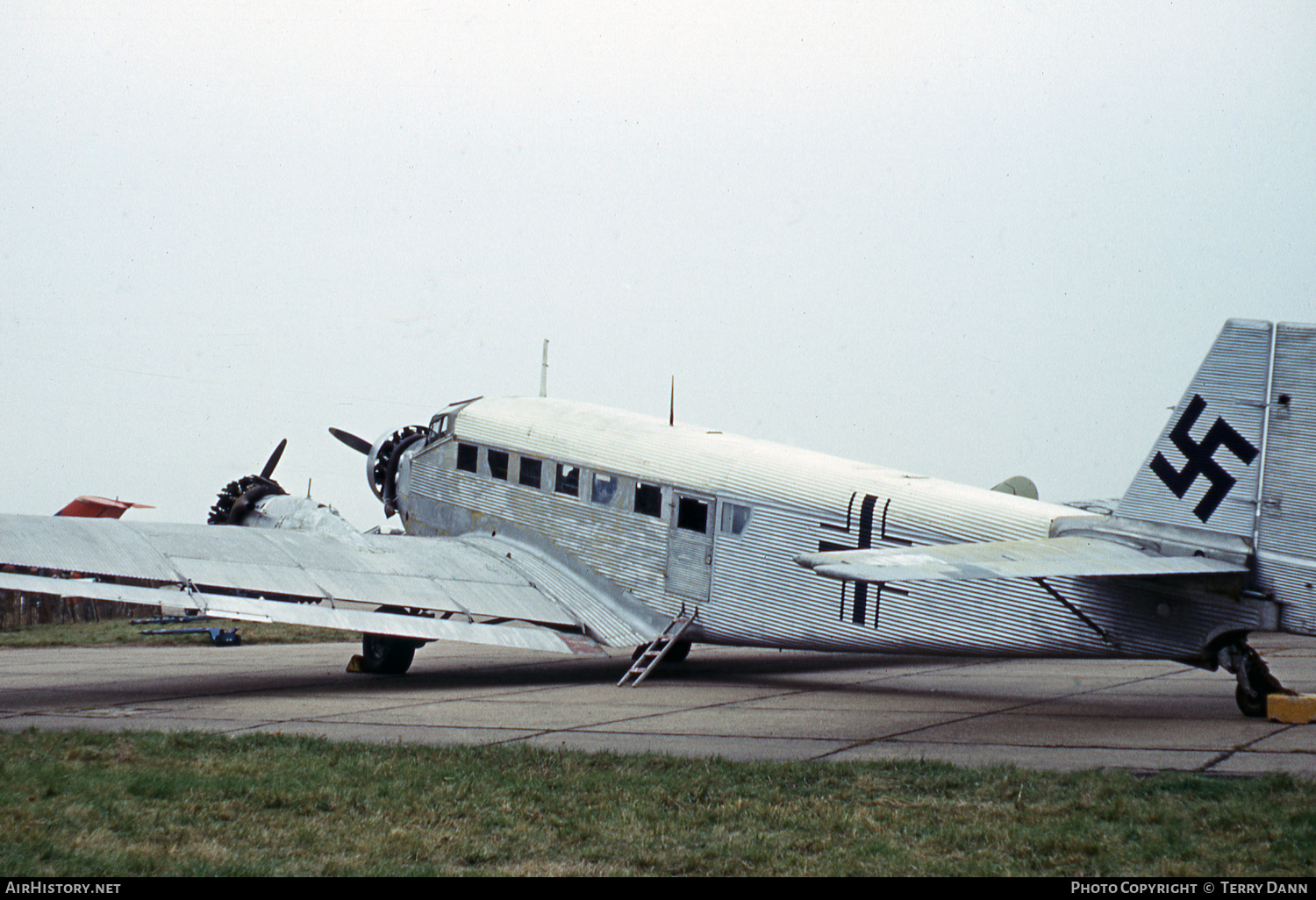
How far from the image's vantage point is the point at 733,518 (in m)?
14.6

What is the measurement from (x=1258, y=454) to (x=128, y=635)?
71.4ft

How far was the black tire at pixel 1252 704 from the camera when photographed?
34.5ft

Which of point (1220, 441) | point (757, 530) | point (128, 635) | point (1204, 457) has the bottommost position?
point (128, 635)

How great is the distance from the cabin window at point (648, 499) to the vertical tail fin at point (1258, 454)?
6721 millimetres

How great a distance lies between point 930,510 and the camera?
12.8 meters

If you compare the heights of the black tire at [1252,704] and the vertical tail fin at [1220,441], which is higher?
the vertical tail fin at [1220,441]

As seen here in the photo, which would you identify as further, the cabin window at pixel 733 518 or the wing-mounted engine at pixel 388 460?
the wing-mounted engine at pixel 388 460

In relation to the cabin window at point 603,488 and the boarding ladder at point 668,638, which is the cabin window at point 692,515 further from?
the cabin window at point 603,488

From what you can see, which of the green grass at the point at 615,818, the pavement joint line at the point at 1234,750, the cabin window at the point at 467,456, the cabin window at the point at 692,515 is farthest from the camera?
the cabin window at the point at 467,456

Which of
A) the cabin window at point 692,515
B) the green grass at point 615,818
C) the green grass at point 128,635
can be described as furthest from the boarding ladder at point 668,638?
the green grass at point 128,635

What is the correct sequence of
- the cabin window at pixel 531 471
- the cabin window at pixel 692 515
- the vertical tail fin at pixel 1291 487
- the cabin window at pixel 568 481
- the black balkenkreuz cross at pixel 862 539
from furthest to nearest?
the cabin window at pixel 531 471 → the cabin window at pixel 568 481 → the cabin window at pixel 692 515 → the black balkenkreuz cross at pixel 862 539 → the vertical tail fin at pixel 1291 487

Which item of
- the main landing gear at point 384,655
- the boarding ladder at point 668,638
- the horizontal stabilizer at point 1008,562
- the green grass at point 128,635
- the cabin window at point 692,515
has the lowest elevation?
the green grass at point 128,635

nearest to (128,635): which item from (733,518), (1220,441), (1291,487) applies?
(733,518)

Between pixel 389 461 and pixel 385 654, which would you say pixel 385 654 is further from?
pixel 389 461
